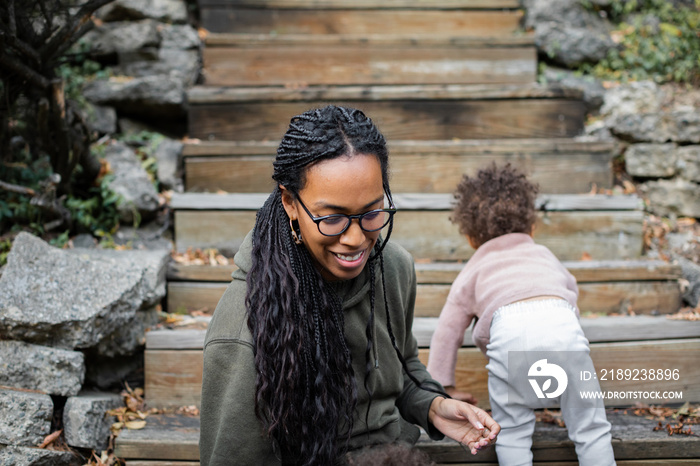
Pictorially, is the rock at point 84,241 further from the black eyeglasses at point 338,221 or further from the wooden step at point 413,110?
the black eyeglasses at point 338,221

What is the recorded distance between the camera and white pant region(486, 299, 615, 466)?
2.37 m

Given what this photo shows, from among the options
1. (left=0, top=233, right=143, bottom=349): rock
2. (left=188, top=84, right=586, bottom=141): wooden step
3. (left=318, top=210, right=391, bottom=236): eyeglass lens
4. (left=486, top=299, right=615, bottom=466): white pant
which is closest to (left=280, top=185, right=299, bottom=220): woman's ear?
(left=318, top=210, right=391, bottom=236): eyeglass lens

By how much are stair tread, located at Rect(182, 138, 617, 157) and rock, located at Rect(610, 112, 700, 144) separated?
192 mm

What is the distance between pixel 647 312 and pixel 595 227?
600 mm

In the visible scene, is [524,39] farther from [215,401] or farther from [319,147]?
[215,401]

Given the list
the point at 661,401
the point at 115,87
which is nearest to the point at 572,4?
the point at 661,401

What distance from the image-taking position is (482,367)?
2.96m

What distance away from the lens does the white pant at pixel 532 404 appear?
2.37m

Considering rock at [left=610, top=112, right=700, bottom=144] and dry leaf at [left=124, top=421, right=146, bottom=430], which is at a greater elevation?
rock at [left=610, top=112, right=700, bottom=144]

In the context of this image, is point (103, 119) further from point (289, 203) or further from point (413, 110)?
point (289, 203)

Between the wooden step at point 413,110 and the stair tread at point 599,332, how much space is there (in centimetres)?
161

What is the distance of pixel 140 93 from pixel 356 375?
9.76ft

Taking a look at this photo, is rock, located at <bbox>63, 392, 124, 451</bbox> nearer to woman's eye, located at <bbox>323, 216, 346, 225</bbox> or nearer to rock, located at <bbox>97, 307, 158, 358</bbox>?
rock, located at <bbox>97, 307, 158, 358</bbox>

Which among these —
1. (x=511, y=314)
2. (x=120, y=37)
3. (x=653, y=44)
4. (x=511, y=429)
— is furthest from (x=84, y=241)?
(x=653, y=44)
